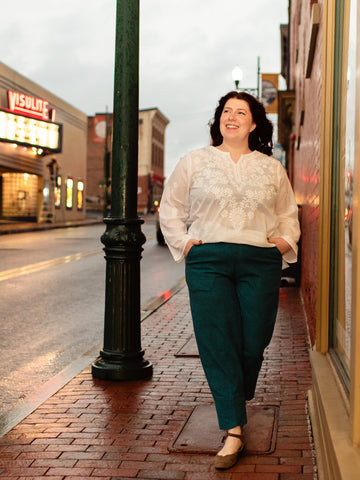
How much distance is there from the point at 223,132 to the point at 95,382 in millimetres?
2388

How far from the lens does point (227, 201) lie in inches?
141

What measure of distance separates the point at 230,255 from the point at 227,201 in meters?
0.29

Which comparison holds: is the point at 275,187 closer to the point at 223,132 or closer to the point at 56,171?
the point at 223,132

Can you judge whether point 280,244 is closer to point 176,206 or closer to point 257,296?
point 257,296

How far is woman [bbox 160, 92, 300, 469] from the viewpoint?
356cm

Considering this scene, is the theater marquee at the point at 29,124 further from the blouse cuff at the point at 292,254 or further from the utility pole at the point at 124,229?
the blouse cuff at the point at 292,254

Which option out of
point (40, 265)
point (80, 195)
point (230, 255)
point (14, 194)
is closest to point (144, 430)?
point (230, 255)

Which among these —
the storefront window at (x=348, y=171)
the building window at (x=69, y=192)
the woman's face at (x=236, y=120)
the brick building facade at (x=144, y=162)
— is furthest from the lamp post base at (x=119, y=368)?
the brick building facade at (x=144, y=162)

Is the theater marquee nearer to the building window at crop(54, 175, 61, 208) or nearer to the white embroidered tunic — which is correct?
the building window at crop(54, 175, 61, 208)

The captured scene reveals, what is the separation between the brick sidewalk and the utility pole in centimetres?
20

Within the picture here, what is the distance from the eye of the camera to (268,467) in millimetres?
3449

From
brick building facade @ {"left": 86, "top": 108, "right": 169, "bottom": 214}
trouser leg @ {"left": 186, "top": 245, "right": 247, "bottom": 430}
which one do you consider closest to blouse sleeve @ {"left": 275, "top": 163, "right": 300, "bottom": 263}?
trouser leg @ {"left": 186, "top": 245, "right": 247, "bottom": 430}

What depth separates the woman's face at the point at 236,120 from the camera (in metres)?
3.78

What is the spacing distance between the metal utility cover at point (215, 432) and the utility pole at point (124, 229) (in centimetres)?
101
